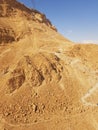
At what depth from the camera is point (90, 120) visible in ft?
81.2

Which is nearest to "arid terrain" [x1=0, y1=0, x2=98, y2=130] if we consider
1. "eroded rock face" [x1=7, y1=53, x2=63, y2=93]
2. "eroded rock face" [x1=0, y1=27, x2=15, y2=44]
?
"eroded rock face" [x1=7, y1=53, x2=63, y2=93]

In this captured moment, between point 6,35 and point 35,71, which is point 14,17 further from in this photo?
point 35,71

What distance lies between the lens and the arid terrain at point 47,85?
80.0 feet

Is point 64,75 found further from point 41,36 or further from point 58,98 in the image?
point 41,36

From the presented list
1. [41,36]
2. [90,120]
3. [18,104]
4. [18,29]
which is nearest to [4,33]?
[18,29]

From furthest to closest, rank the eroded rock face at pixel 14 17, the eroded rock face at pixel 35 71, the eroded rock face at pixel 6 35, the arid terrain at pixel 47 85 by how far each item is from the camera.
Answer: the eroded rock face at pixel 14 17 < the eroded rock face at pixel 6 35 < the eroded rock face at pixel 35 71 < the arid terrain at pixel 47 85

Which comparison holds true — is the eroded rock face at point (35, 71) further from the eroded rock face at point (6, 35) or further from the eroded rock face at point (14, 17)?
the eroded rock face at point (14, 17)

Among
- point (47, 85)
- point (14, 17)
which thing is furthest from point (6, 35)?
point (47, 85)

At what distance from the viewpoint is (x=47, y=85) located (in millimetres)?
27797

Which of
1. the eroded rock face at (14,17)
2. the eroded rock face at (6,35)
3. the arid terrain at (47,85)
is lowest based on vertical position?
the arid terrain at (47,85)

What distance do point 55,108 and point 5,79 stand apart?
21.0 ft

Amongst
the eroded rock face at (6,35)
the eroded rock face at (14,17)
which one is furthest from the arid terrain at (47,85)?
the eroded rock face at (14,17)

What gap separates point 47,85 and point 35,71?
208 cm

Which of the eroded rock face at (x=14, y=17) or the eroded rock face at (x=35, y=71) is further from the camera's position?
the eroded rock face at (x=14, y=17)
